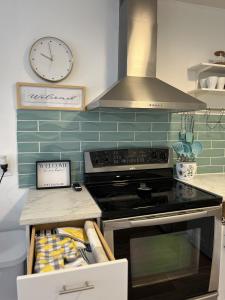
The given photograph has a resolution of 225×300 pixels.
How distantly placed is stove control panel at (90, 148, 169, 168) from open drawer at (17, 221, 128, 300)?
948mm

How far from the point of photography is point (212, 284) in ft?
4.81

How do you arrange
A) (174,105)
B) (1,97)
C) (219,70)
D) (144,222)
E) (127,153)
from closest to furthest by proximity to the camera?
(144,222) → (174,105) → (1,97) → (127,153) → (219,70)

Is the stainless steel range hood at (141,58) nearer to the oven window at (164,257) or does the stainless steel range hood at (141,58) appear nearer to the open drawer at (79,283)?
the oven window at (164,257)

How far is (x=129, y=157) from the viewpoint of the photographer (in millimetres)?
1807

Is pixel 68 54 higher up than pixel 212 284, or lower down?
higher up

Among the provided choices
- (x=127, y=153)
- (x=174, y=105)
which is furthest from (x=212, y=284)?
(x=174, y=105)

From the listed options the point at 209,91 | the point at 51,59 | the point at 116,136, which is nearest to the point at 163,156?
the point at 116,136

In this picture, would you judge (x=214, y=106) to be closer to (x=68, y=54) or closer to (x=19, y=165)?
(x=68, y=54)

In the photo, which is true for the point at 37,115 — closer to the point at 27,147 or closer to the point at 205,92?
the point at 27,147

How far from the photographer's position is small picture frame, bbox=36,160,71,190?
1.63m

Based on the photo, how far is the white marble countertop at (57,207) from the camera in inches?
45.0

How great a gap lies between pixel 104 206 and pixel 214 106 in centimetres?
142

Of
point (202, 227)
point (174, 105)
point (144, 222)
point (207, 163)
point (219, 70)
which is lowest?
point (202, 227)

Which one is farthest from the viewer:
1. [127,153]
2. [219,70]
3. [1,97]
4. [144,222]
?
[219,70]
